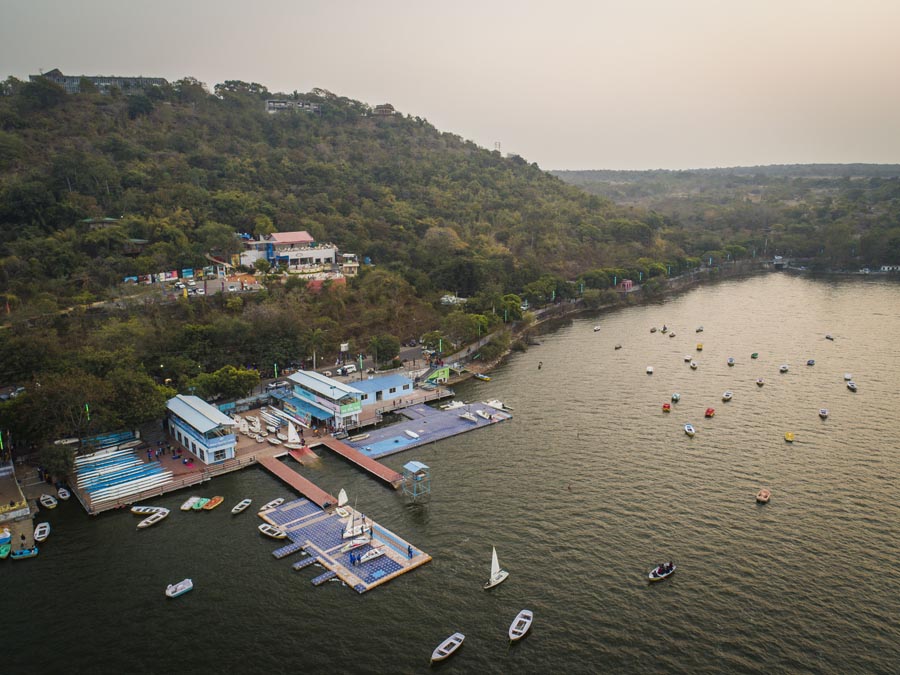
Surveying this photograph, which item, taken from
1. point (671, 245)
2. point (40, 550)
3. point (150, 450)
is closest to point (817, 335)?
point (671, 245)

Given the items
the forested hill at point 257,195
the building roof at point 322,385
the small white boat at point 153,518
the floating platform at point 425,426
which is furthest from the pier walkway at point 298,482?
the forested hill at point 257,195

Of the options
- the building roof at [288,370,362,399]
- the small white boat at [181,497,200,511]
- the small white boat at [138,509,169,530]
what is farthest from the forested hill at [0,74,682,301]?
the small white boat at [138,509,169,530]

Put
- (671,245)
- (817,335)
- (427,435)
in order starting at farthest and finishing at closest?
1. (671,245)
2. (817,335)
3. (427,435)

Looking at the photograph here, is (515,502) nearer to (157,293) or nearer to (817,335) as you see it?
(157,293)

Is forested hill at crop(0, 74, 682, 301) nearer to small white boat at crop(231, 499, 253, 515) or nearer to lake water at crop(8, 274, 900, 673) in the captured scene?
small white boat at crop(231, 499, 253, 515)

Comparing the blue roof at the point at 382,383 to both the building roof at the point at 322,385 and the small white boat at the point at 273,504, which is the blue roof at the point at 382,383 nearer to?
the building roof at the point at 322,385
